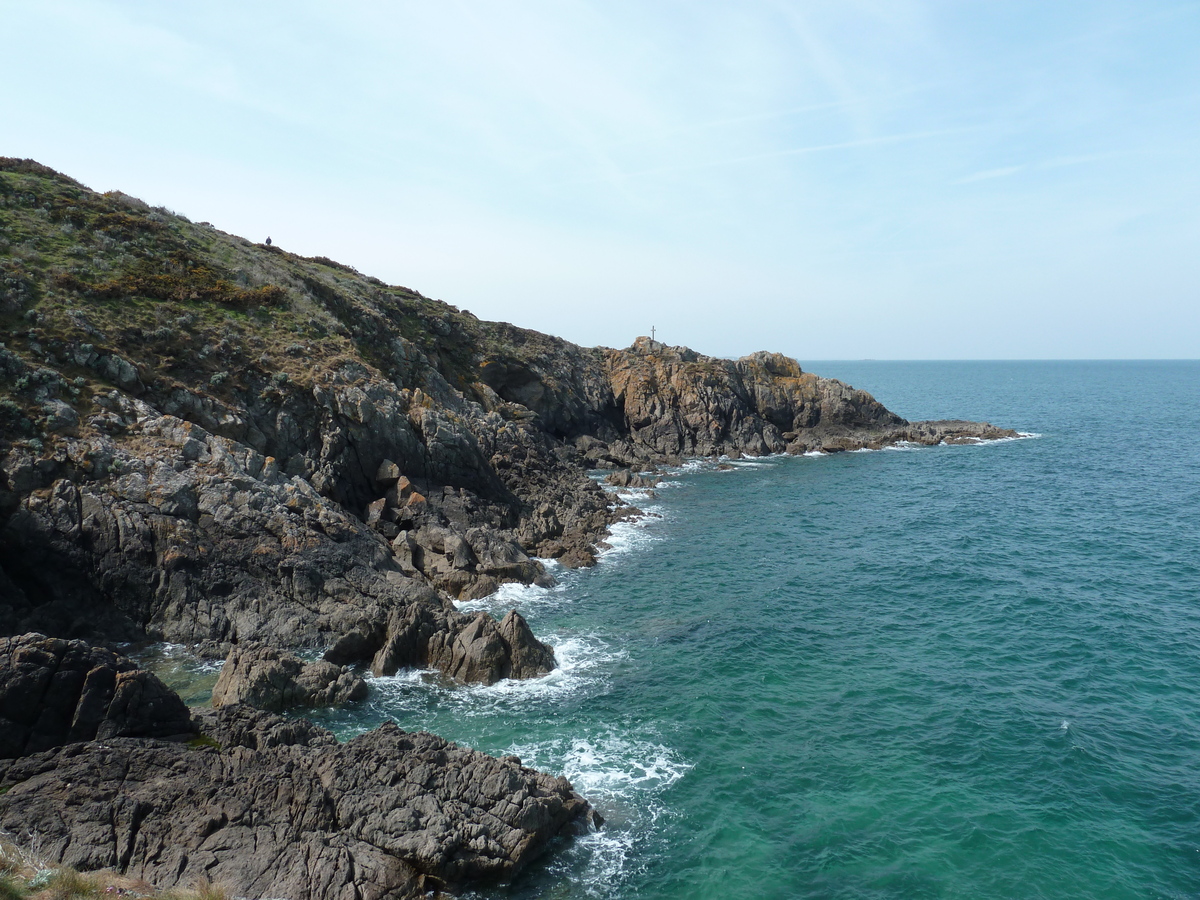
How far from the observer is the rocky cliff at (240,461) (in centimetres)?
3183

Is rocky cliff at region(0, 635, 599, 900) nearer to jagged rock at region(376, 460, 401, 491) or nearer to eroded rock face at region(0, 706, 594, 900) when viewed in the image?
eroded rock face at region(0, 706, 594, 900)

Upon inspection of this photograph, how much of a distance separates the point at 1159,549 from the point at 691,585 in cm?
3414

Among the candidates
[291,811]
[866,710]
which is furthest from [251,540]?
[866,710]

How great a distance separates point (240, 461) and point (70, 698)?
2081 centimetres

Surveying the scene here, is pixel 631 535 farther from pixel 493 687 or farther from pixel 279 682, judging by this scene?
pixel 279 682

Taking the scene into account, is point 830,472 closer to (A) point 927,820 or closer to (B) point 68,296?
(A) point 927,820

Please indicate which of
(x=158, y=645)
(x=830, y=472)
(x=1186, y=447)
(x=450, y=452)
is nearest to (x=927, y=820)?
(x=158, y=645)

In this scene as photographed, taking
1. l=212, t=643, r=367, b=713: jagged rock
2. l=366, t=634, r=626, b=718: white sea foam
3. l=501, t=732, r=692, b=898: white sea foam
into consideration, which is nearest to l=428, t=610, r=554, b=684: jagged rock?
l=366, t=634, r=626, b=718: white sea foam

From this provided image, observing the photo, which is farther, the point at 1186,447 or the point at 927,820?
the point at 1186,447

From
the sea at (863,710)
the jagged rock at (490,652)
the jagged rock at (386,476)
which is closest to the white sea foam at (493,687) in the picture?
the sea at (863,710)

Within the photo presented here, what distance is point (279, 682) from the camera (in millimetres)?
26469

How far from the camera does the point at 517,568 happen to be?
144 feet

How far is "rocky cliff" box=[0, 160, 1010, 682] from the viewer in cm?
3183

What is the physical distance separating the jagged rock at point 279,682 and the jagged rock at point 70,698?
5.23 meters
